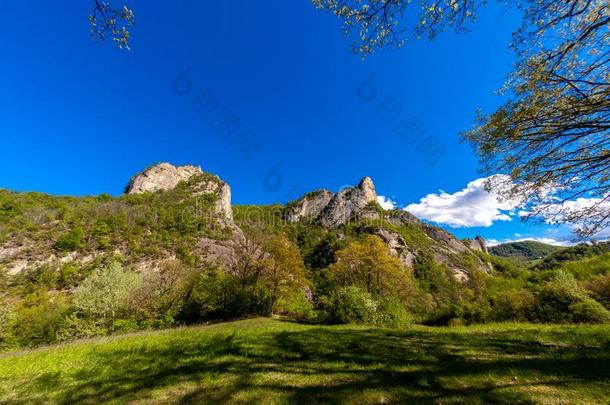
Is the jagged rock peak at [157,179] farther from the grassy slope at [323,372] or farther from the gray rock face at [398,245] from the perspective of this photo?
the grassy slope at [323,372]

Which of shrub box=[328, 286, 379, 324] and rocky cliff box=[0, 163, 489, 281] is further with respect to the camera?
rocky cliff box=[0, 163, 489, 281]


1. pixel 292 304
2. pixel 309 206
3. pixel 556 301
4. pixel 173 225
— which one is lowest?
pixel 292 304

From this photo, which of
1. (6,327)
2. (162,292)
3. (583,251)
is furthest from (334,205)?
(6,327)

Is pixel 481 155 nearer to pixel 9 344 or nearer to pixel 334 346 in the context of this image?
pixel 334 346

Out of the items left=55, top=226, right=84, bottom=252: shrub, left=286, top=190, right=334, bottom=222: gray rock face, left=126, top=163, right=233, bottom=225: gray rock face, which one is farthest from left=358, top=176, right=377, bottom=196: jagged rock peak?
left=55, top=226, right=84, bottom=252: shrub

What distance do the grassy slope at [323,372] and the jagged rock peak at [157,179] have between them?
120 meters

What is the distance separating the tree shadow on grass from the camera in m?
3.75

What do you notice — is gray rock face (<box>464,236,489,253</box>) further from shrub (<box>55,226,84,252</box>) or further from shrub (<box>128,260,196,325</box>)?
shrub (<box>55,226,84,252</box>)

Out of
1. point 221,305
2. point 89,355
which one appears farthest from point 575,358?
point 221,305

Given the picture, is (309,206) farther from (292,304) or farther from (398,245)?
(292,304)

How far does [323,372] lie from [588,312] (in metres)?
17.2

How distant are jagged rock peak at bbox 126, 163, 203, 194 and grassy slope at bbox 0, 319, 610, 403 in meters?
120

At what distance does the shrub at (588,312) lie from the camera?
40.1 ft

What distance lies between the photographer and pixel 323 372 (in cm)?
471
